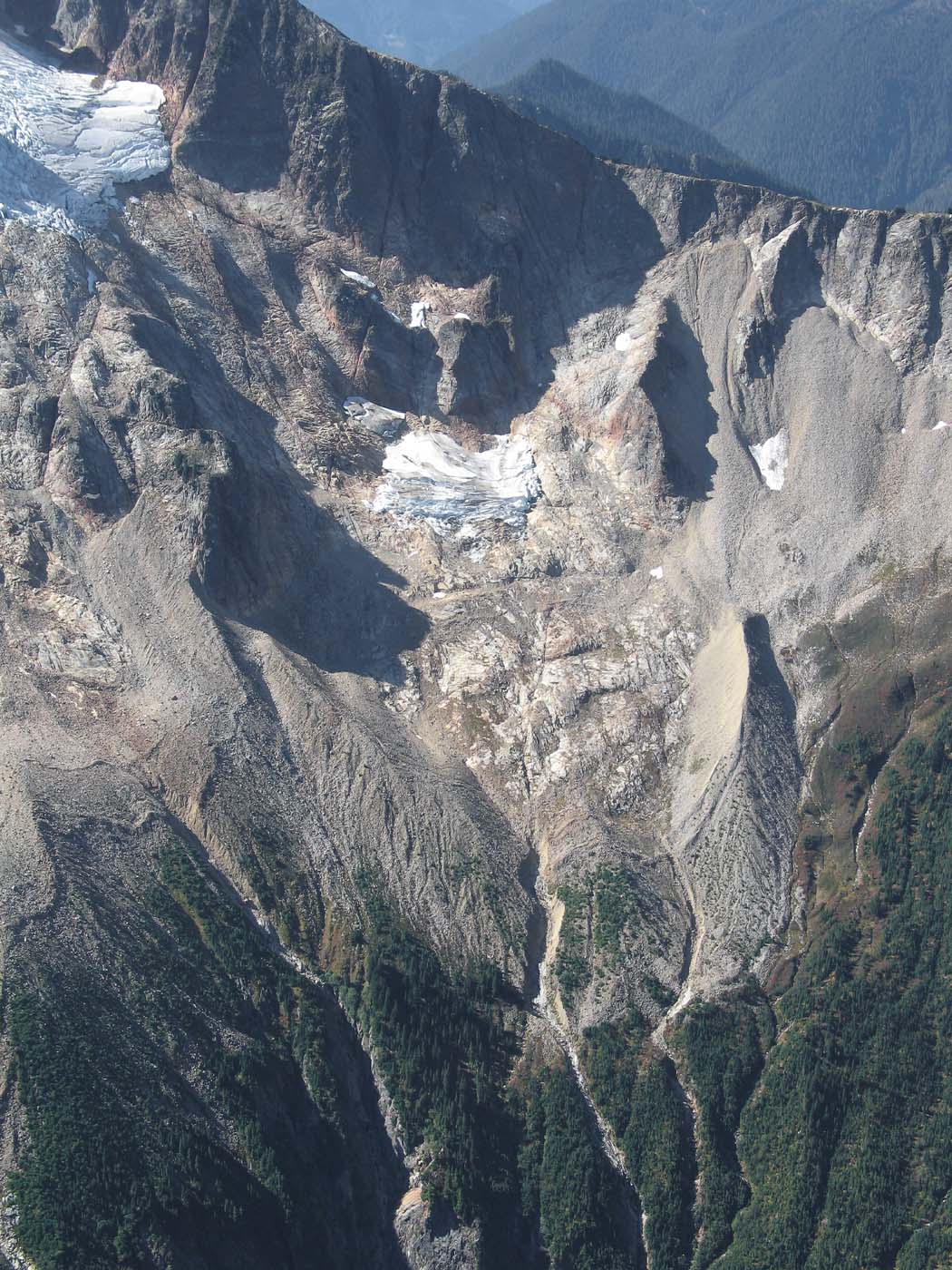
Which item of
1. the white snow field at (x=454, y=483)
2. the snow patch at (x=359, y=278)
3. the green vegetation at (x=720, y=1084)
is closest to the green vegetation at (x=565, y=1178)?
the green vegetation at (x=720, y=1084)

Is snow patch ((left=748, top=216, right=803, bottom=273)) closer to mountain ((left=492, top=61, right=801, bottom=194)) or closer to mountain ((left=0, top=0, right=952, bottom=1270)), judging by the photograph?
mountain ((left=0, top=0, right=952, bottom=1270))

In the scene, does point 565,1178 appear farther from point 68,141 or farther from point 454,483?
point 68,141

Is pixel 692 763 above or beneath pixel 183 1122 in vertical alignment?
above

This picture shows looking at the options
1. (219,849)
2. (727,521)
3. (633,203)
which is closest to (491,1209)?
(219,849)

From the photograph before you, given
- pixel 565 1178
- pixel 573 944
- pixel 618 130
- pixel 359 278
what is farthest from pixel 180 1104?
pixel 618 130

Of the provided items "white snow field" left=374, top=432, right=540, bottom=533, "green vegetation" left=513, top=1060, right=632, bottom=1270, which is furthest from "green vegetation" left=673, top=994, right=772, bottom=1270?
"white snow field" left=374, top=432, right=540, bottom=533

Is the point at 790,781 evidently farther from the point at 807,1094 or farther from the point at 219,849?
the point at 219,849

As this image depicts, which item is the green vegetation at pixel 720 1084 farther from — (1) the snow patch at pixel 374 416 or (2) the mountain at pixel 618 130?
(2) the mountain at pixel 618 130
